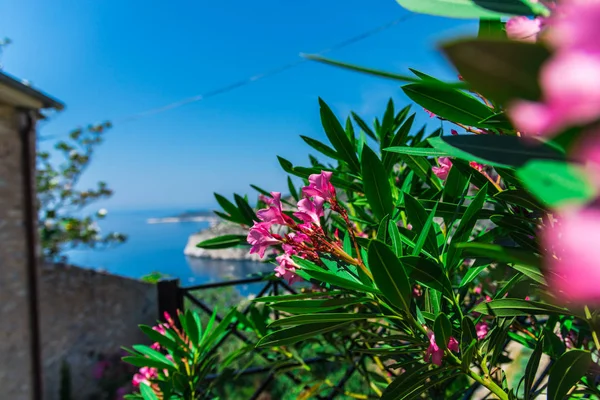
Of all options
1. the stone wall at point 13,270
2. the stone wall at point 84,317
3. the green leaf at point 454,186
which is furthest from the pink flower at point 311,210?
the stone wall at point 84,317

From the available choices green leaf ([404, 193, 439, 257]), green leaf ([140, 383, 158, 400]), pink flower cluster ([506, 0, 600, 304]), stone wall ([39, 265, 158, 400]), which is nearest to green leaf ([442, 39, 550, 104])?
pink flower cluster ([506, 0, 600, 304])

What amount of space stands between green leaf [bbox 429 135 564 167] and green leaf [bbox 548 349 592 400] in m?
0.38

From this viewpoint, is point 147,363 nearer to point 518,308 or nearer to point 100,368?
point 518,308

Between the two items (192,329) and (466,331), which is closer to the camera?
(466,331)

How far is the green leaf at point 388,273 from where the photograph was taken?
17.8 inches

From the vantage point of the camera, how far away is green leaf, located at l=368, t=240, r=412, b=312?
0.45 meters

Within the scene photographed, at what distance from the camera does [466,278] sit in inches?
26.2

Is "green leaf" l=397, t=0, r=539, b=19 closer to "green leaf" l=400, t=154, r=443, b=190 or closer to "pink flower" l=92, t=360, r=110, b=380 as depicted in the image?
"green leaf" l=400, t=154, r=443, b=190

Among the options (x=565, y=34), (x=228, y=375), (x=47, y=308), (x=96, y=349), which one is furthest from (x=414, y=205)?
(x=96, y=349)

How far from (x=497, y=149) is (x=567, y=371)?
0.42 metres

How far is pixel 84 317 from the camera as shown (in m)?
3.99

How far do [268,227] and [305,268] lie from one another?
88mm

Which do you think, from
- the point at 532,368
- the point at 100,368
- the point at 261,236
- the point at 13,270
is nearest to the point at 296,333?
the point at 261,236

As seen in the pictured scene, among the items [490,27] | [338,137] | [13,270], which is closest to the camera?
[490,27]
